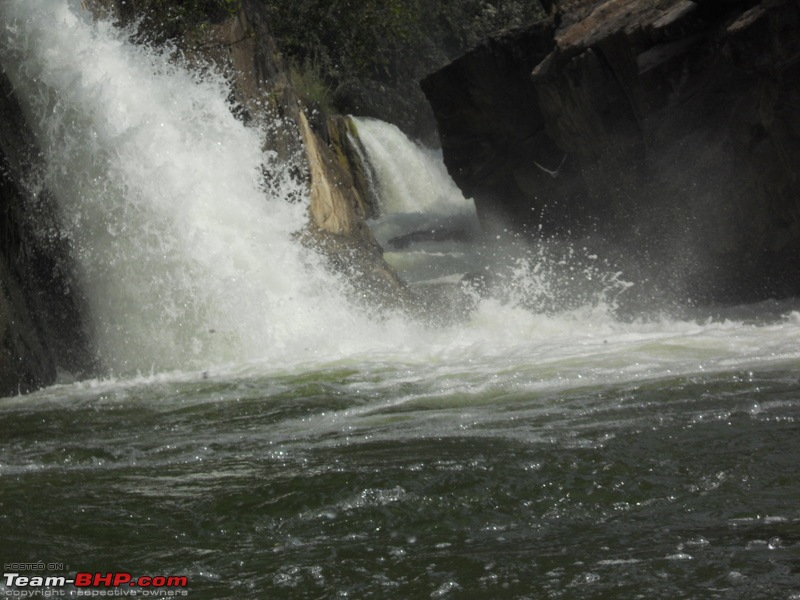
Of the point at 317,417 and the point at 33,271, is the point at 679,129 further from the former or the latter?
the point at 317,417

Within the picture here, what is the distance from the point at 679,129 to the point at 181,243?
5958mm

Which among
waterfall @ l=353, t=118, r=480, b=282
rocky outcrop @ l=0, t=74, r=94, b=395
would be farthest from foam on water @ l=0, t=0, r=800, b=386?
waterfall @ l=353, t=118, r=480, b=282

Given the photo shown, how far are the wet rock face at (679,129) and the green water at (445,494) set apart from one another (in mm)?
4940

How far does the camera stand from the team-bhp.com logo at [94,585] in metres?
3.17

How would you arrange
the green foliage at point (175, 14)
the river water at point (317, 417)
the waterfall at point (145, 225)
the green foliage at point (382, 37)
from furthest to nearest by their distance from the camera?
the green foliage at point (382, 37), the green foliage at point (175, 14), the waterfall at point (145, 225), the river water at point (317, 417)

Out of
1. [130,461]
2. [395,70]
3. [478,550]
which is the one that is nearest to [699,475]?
[478,550]

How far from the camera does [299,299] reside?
9.96 m

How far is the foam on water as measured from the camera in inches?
359

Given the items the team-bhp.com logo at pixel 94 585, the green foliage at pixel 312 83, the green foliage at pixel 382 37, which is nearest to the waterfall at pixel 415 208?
the green foliage at pixel 312 83

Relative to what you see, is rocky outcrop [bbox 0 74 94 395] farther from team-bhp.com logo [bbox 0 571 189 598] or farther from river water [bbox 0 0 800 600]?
team-bhp.com logo [bbox 0 571 189 598]

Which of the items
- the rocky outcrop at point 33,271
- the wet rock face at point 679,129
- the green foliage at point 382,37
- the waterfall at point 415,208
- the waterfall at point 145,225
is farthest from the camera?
the waterfall at point 415,208

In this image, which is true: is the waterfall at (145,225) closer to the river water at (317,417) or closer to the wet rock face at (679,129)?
the river water at (317,417)

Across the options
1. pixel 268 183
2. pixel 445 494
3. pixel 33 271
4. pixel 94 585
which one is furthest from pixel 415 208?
pixel 94 585

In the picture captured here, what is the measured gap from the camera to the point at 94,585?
3248 mm
